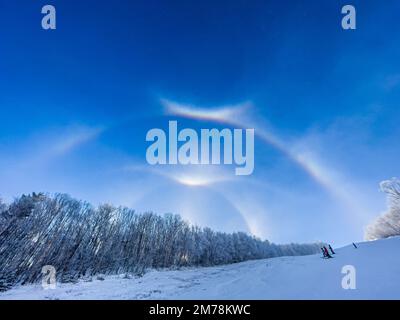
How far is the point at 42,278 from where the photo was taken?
77.4 ft

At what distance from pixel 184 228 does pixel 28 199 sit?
28.8 metres

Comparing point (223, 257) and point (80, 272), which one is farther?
point (223, 257)

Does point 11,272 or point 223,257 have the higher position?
point 11,272

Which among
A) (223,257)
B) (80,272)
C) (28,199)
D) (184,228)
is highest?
(28,199)
